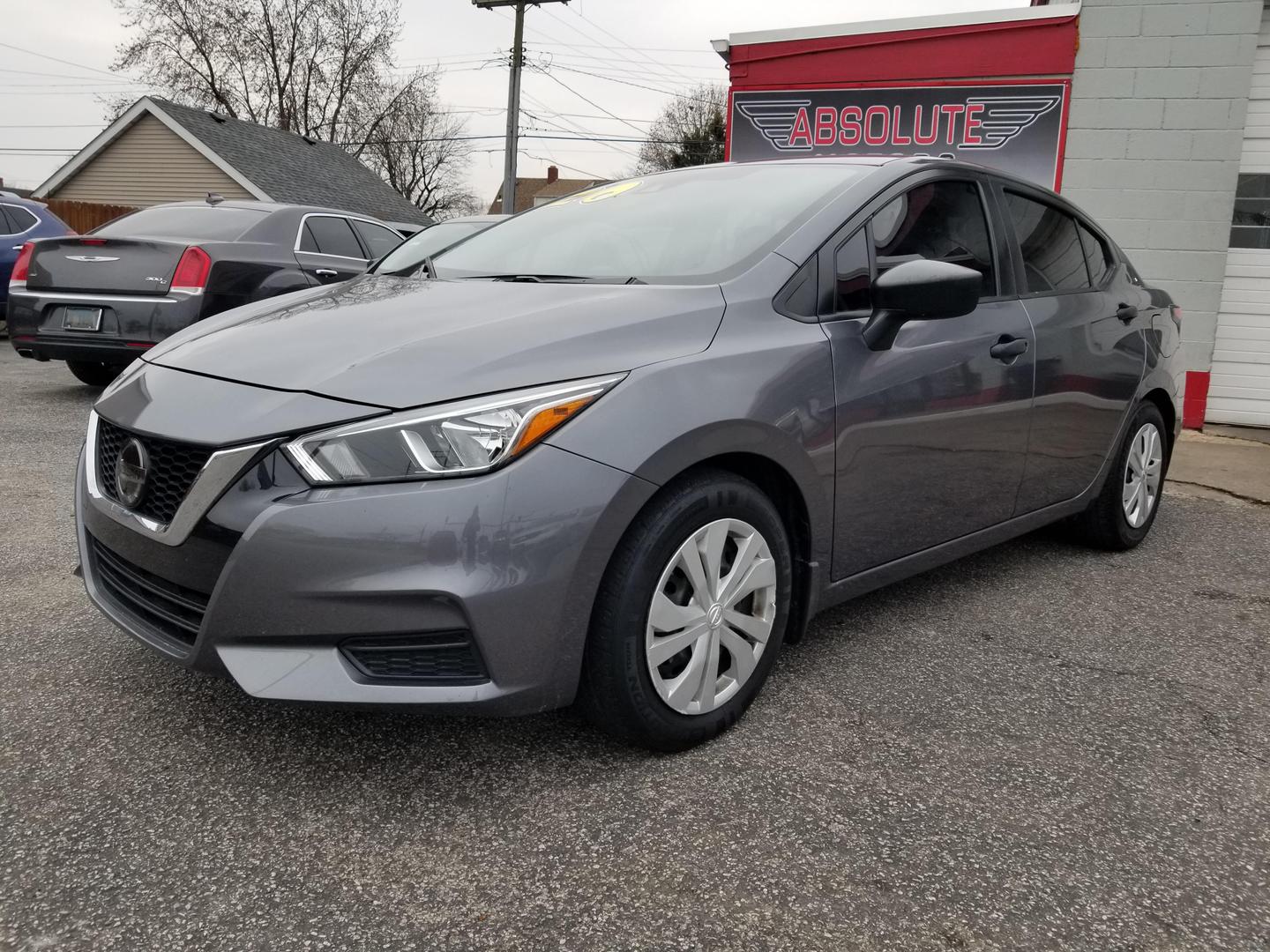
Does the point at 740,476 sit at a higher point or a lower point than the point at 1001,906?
higher

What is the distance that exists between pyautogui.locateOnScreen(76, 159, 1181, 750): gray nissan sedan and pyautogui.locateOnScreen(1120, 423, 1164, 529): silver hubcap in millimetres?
1093

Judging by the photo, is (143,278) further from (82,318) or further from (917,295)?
(917,295)

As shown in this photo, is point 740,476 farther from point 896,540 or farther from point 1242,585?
point 1242,585

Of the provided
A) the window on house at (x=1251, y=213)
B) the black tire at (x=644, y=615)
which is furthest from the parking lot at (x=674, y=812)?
the window on house at (x=1251, y=213)

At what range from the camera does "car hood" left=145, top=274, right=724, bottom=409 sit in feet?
6.95

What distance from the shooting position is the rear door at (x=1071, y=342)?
3.56 meters

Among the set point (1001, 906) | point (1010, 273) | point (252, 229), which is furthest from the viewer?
point (252, 229)

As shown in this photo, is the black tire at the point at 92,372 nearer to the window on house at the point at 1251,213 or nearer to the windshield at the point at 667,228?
the windshield at the point at 667,228

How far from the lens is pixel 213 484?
205 centimetres

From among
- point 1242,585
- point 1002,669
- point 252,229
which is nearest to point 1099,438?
point 1242,585

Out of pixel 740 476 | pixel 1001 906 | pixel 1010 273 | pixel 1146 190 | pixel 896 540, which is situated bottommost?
pixel 1001 906

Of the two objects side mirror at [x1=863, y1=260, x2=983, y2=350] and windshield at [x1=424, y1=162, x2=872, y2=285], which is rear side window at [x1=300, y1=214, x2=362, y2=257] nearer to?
windshield at [x1=424, y1=162, x2=872, y2=285]

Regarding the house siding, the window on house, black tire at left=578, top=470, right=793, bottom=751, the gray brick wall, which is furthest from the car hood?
the house siding

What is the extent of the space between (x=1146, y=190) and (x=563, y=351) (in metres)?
7.34
